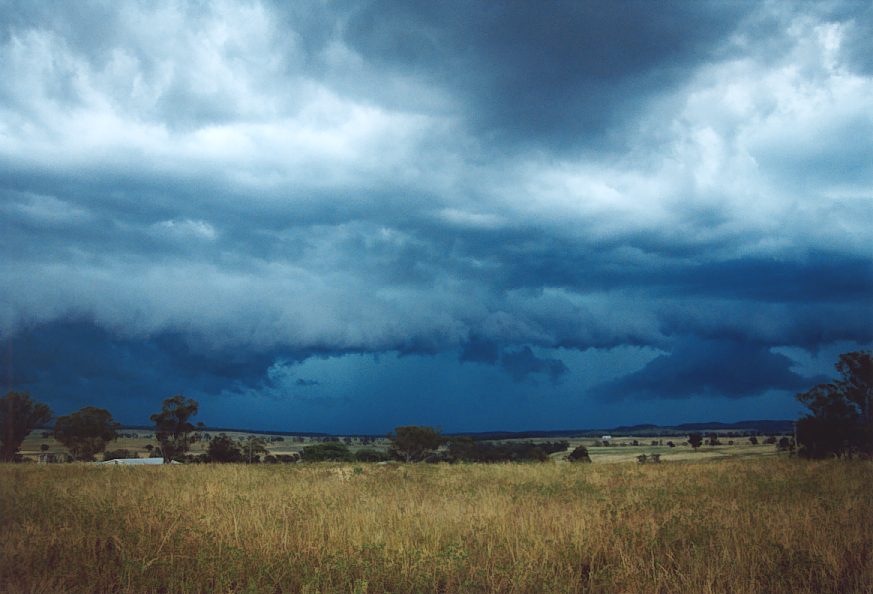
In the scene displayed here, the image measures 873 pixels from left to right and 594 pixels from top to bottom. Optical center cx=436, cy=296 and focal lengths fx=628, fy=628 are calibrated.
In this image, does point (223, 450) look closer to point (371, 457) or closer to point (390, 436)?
point (371, 457)

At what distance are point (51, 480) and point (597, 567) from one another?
1637cm

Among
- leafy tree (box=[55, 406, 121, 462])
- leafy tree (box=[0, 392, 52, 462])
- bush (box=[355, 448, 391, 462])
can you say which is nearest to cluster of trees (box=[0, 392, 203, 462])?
leafy tree (box=[55, 406, 121, 462])

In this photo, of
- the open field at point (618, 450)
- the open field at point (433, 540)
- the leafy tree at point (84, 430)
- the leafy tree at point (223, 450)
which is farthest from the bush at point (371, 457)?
the leafy tree at point (84, 430)

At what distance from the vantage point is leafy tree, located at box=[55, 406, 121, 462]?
67.6 metres

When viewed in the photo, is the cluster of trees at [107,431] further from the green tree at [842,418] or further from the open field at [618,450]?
the green tree at [842,418]

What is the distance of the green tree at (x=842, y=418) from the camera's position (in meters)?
32.4

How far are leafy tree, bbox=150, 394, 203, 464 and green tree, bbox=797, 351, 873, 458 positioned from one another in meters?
55.5

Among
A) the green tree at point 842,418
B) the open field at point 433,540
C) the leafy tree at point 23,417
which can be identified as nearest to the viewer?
the open field at point 433,540

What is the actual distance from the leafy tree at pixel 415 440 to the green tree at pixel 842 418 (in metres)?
44.6

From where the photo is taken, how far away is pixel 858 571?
28.2ft

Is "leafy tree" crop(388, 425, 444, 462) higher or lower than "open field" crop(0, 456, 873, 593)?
lower

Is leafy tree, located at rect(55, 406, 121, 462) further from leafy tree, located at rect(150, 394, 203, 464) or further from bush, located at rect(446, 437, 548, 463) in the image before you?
bush, located at rect(446, 437, 548, 463)

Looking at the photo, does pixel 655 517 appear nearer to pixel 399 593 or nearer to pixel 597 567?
pixel 597 567

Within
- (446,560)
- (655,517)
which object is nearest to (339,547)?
(446,560)
